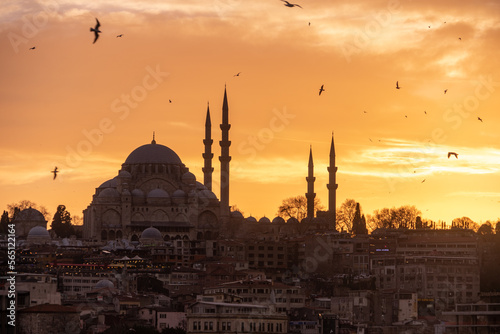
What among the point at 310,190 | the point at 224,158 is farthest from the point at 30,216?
the point at 310,190

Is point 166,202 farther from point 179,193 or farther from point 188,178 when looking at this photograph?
point 188,178

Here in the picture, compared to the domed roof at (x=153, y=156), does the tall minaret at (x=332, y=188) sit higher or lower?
lower

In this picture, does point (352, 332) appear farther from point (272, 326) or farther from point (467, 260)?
point (467, 260)

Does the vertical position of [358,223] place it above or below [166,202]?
below

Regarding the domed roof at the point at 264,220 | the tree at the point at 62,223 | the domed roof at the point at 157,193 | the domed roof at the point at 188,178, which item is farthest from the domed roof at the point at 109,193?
the domed roof at the point at 264,220

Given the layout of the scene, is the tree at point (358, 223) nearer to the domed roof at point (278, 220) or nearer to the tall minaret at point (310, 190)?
the tall minaret at point (310, 190)

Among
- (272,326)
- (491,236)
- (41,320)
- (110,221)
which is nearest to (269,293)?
(272,326)

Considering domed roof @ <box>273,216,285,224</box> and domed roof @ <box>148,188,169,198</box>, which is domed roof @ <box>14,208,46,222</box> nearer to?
domed roof @ <box>148,188,169,198</box>
